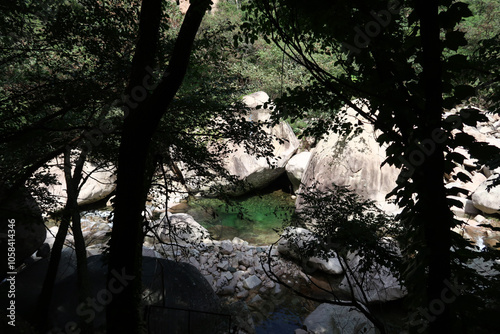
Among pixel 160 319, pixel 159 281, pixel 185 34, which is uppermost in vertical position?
pixel 185 34

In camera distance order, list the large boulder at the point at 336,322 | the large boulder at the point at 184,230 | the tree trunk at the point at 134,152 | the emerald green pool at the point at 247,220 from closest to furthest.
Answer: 1. the tree trunk at the point at 134,152
2. the large boulder at the point at 336,322
3. the large boulder at the point at 184,230
4. the emerald green pool at the point at 247,220

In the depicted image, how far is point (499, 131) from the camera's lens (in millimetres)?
15594

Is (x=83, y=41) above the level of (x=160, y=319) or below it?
above

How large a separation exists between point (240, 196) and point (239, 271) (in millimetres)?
6569

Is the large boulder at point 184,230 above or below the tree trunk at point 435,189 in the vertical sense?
above

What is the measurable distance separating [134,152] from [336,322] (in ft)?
19.6

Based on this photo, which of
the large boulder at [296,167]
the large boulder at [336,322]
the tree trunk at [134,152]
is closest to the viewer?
the tree trunk at [134,152]

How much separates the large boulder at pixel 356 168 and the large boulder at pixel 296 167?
7.37 ft

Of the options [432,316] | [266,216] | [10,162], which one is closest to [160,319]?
[10,162]

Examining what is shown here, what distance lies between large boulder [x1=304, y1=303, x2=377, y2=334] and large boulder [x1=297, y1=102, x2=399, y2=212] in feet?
18.1

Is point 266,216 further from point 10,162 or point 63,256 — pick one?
point 10,162

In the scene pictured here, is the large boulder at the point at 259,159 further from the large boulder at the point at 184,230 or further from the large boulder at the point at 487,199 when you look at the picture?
the large boulder at the point at 487,199

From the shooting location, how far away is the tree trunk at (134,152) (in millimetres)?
2426

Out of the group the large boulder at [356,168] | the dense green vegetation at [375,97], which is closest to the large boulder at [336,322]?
the dense green vegetation at [375,97]
